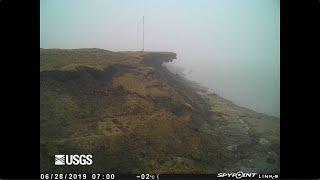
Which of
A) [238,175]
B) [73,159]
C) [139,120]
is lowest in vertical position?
[238,175]

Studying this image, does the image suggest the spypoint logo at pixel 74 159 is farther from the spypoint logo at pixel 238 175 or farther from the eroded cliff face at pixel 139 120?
the spypoint logo at pixel 238 175

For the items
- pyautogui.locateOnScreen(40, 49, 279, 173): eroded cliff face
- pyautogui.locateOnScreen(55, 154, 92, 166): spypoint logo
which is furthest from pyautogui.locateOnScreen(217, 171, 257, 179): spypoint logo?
pyautogui.locateOnScreen(55, 154, 92, 166): spypoint logo

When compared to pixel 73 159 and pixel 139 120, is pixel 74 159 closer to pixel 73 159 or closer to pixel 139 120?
pixel 73 159

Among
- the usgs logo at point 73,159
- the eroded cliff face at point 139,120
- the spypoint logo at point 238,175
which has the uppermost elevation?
the eroded cliff face at point 139,120

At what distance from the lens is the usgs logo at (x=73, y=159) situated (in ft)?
11.5

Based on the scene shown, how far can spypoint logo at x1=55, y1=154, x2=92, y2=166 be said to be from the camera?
351 cm

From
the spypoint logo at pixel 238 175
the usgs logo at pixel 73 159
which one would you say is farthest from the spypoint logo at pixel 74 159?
the spypoint logo at pixel 238 175

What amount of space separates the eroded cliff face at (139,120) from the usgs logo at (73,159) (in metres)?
0.04

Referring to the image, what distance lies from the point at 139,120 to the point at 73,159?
58 centimetres

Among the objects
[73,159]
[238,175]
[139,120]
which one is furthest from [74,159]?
[238,175]

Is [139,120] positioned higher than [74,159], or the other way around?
[139,120]

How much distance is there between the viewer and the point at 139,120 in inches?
143

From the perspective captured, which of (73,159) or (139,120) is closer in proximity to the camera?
(73,159)
